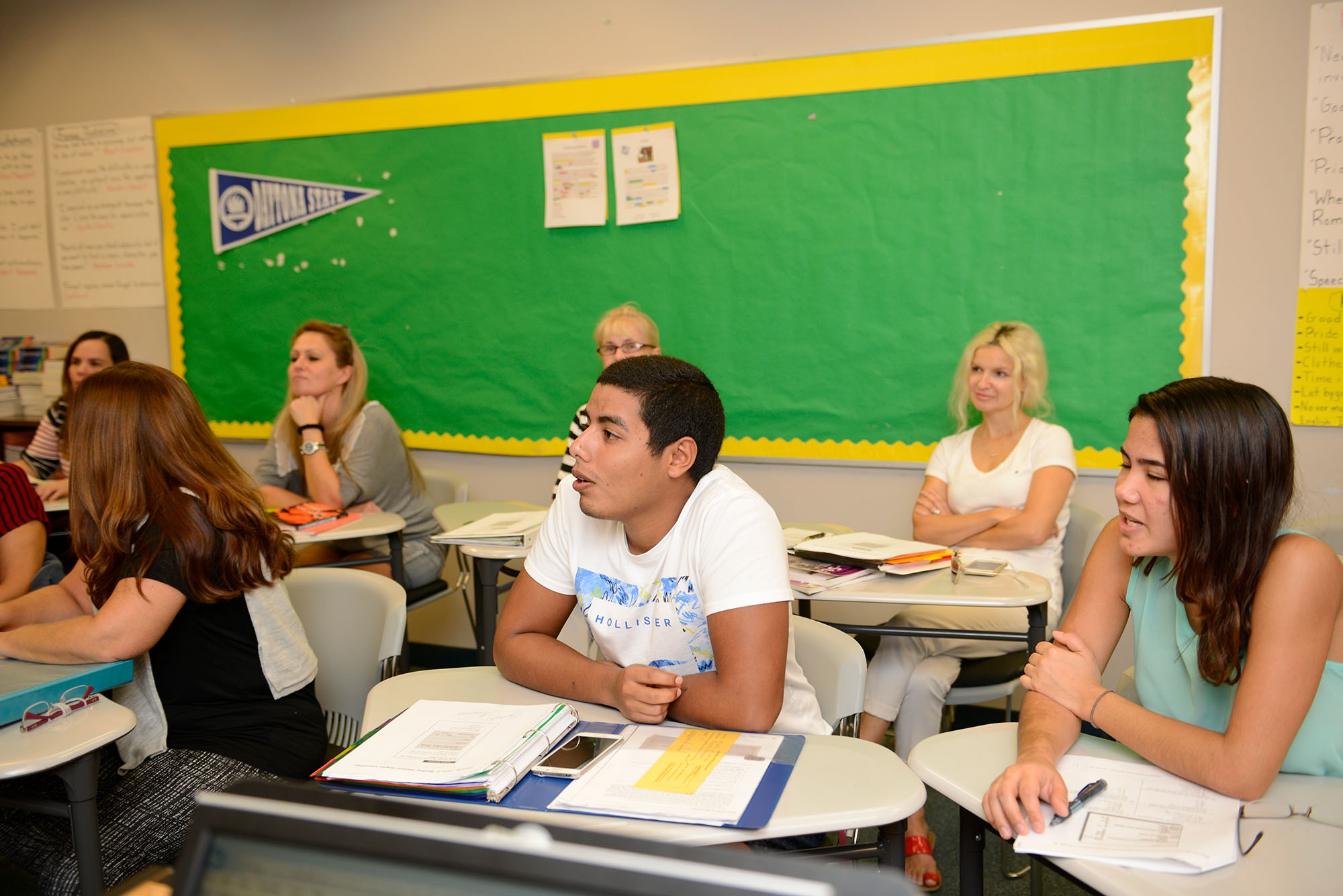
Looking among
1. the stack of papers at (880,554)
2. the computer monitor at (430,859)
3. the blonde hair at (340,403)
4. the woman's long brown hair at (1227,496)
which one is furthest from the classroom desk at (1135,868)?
the blonde hair at (340,403)

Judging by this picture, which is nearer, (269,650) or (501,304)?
(269,650)

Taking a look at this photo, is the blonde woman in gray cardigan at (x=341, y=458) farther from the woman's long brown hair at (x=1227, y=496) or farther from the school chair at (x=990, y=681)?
the woman's long brown hair at (x=1227, y=496)

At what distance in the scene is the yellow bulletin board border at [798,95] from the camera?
3.00 m

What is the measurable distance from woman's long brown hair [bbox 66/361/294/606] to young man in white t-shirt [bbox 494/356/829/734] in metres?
0.55

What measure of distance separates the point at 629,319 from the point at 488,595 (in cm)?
127

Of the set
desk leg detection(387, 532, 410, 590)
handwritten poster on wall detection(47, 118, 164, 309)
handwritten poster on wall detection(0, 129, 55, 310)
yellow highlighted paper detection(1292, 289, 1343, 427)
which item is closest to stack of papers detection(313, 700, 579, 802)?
desk leg detection(387, 532, 410, 590)

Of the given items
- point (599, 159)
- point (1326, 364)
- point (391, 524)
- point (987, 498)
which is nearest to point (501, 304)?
point (599, 159)

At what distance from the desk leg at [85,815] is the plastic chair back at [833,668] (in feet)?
3.77

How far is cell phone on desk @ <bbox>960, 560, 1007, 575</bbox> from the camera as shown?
7.55 feet

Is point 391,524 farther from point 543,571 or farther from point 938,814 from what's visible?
point 938,814

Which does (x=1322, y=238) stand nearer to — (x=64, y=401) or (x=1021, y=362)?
(x=1021, y=362)

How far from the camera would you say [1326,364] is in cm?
293

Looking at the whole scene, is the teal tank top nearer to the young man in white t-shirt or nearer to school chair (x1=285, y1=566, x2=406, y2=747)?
the young man in white t-shirt

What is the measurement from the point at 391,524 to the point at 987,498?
1916 millimetres
